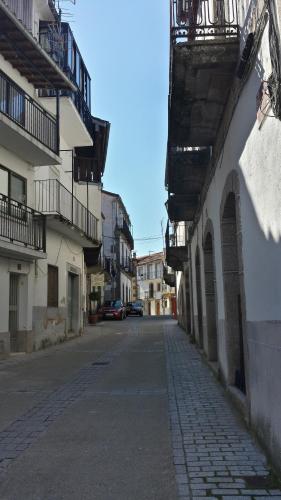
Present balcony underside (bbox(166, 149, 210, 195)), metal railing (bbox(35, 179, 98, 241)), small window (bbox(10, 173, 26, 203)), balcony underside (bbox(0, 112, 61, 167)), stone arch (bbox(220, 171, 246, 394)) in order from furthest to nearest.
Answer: metal railing (bbox(35, 179, 98, 241))
small window (bbox(10, 173, 26, 203))
balcony underside (bbox(0, 112, 61, 167))
balcony underside (bbox(166, 149, 210, 195))
stone arch (bbox(220, 171, 246, 394))

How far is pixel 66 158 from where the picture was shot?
71.5 ft

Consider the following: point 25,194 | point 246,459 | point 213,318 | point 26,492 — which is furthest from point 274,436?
point 25,194

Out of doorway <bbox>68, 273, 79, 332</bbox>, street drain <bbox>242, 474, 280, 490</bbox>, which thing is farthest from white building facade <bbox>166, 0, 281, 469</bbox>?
doorway <bbox>68, 273, 79, 332</bbox>

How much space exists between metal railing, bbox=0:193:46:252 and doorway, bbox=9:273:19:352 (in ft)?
3.90

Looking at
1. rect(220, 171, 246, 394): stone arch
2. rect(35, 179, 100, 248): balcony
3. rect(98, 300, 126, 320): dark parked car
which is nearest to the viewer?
rect(220, 171, 246, 394): stone arch

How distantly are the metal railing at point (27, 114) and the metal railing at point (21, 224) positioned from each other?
2.08 meters

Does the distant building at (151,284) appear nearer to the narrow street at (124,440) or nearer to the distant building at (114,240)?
the distant building at (114,240)

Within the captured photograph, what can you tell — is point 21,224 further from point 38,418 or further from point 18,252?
point 38,418

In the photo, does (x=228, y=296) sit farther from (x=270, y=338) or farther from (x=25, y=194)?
(x=25, y=194)

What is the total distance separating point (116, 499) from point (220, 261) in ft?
16.3

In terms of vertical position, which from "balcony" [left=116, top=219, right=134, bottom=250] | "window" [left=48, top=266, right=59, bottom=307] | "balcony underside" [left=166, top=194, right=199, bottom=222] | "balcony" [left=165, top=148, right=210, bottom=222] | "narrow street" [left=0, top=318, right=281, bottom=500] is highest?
"balcony" [left=116, top=219, right=134, bottom=250]

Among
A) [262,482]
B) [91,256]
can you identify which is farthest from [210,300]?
[91,256]

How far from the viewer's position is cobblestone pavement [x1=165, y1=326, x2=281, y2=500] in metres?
4.21

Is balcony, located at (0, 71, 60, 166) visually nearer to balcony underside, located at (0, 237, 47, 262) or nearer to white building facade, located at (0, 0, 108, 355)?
white building facade, located at (0, 0, 108, 355)
